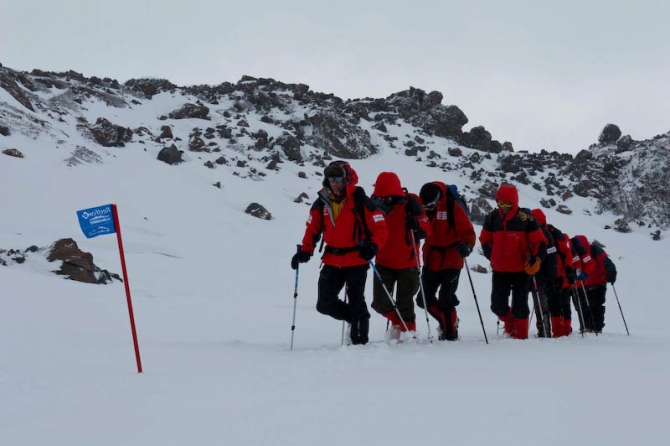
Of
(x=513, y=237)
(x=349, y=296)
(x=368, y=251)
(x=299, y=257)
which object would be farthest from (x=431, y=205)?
(x=299, y=257)

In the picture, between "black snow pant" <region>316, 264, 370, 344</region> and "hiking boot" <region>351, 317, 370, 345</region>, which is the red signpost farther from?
"hiking boot" <region>351, 317, 370, 345</region>

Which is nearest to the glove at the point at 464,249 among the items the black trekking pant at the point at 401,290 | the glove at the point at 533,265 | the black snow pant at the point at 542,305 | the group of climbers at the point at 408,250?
the group of climbers at the point at 408,250

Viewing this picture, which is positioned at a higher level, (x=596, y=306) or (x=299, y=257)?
(x=299, y=257)

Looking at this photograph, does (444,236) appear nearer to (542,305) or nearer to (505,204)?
(505,204)

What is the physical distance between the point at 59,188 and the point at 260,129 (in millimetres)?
24465

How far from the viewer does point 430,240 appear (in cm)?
639

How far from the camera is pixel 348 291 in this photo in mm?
5629

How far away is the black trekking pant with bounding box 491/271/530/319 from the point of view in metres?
6.80

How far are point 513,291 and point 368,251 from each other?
288 cm

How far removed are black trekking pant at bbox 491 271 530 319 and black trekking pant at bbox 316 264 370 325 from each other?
235 cm

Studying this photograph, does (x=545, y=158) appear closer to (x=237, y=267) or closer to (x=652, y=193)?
(x=652, y=193)

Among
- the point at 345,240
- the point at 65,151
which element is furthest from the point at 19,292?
the point at 65,151

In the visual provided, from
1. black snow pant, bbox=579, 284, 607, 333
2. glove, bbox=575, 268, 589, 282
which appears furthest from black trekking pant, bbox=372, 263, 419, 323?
black snow pant, bbox=579, 284, 607, 333

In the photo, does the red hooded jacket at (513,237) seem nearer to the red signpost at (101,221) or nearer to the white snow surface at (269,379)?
the white snow surface at (269,379)
